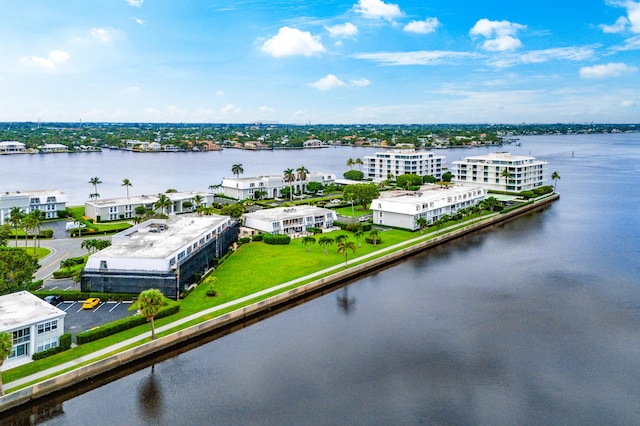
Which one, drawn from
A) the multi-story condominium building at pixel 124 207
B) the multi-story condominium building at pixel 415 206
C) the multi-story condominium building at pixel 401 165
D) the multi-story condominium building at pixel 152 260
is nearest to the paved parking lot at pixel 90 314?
the multi-story condominium building at pixel 152 260

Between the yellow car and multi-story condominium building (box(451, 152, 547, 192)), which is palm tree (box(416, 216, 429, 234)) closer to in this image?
the yellow car

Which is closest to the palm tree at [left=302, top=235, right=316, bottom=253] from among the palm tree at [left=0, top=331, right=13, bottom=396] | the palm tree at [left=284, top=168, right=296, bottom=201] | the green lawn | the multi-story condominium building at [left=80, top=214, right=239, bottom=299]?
the multi-story condominium building at [left=80, top=214, right=239, bottom=299]

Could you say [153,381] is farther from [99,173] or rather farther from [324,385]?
[99,173]

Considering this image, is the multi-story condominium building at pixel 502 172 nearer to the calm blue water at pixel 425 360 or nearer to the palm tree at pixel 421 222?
the palm tree at pixel 421 222

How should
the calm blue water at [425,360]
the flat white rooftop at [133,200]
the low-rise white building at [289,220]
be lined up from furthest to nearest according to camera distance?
the flat white rooftop at [133,200]
the low-rise white building at [289,220]
the calm blue water at [425,360]

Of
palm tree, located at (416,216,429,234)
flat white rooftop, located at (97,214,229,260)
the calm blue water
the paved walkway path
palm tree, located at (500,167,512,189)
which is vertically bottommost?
the calm blue water

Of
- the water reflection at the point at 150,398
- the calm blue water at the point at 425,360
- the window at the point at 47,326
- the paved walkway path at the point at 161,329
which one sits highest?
the window at the point at 47,326

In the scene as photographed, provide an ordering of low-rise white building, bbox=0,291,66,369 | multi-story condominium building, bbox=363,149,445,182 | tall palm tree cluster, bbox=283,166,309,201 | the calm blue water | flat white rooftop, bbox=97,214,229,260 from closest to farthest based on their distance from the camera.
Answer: the calm blue water < low-rise white building, bbox=0,291,66,369 < flat white rooftop, bbox=97,214,229,260 < tall palm tree cluster, bbox=283,166,309,201 < multi-story condominium building, bbox=363,149,445,182
